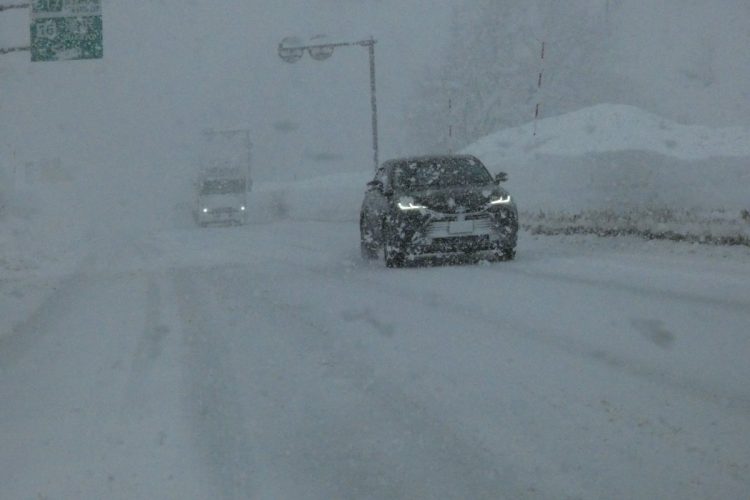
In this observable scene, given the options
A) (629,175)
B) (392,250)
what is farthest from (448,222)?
(629,175)

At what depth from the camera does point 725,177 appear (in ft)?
59.0

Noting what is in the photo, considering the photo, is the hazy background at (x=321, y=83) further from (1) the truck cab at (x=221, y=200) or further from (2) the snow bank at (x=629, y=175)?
(2) the snow bank at (x=629, y=175)

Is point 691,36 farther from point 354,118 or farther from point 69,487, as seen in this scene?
point 69,487

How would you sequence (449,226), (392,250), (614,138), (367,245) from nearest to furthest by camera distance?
(449,226) → (392,250) → (367,245) → (614,138)

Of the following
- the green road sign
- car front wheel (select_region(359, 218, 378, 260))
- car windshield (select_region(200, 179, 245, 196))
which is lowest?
car windshield (select_region(200, 179, 245, 196))

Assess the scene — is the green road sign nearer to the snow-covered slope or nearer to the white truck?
the snow-covered slope

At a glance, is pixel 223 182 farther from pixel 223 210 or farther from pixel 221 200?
pixel 223 210

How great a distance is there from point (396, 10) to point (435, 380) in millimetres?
143804

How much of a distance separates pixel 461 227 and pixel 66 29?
55.1 feet

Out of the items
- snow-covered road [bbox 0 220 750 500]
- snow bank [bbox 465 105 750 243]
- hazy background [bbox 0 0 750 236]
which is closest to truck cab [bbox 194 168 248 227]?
hazy background [bbox 0 0 750 236]

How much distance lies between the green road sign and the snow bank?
11285 mm

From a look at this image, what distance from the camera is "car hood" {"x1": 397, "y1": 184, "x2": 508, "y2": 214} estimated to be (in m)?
11.8

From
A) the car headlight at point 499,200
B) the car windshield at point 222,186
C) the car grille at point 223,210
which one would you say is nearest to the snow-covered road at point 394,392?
the car headlight at point 499,200

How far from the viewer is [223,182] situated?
121ft
